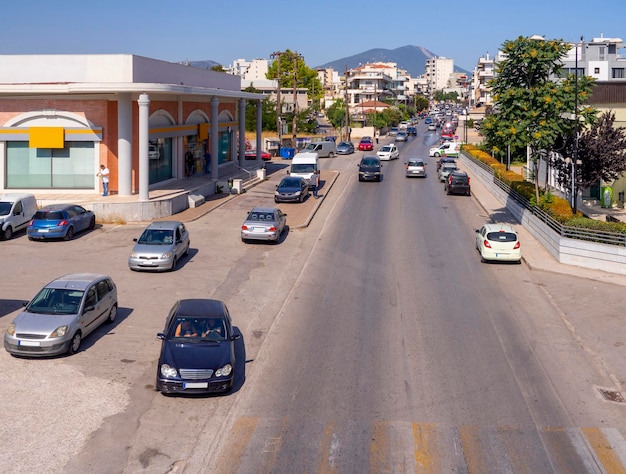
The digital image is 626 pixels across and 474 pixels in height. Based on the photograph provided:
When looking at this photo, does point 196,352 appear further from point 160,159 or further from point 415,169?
point 415,169

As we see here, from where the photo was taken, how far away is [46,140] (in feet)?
135

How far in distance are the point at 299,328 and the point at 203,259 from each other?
1012cm

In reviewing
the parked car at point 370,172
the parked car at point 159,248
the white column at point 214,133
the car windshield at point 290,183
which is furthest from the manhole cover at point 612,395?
the parked car at point 370,172

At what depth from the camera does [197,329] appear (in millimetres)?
17453

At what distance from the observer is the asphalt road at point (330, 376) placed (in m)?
13.5

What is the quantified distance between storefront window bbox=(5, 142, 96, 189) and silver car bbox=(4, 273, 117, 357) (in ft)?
74.0

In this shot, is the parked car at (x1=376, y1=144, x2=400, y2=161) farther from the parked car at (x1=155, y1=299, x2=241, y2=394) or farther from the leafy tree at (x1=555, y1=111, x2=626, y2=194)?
the parked car at (x1=155, y1=299, x2=241, y2=394)

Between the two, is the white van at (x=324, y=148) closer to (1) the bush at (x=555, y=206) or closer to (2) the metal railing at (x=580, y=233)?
(1) the bush at (x=555, y=206)

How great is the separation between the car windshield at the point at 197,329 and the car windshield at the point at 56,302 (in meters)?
3.20

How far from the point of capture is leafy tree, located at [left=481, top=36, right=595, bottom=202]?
34.8 m

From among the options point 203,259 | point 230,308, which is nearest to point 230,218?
point 203,259

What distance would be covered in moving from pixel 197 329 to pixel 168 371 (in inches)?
69.6

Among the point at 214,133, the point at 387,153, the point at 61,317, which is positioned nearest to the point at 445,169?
the point at 387,153

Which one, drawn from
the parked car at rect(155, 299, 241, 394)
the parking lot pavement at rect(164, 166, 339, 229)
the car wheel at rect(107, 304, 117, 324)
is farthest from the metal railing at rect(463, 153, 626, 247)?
the car wheel at rect(107, 304, 117, 324)
